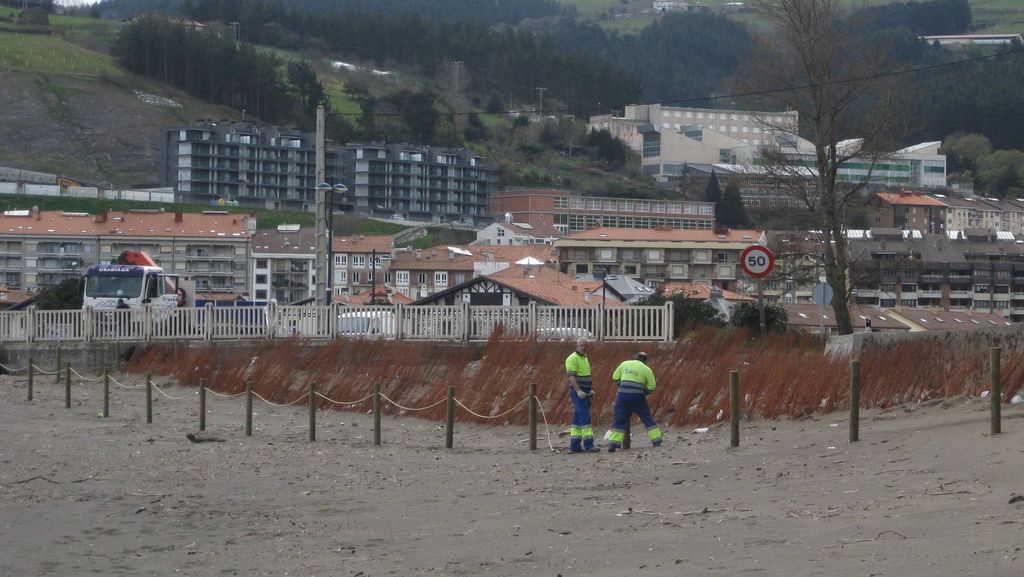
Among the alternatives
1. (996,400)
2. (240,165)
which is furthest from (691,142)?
(996,400)

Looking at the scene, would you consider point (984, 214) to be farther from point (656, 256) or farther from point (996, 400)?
point (996, 400)

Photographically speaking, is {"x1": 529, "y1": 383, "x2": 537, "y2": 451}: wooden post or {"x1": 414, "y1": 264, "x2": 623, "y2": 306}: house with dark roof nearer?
{"x1": 529, "y1": 383, "x2": 537, "y2": 451}: wooden post

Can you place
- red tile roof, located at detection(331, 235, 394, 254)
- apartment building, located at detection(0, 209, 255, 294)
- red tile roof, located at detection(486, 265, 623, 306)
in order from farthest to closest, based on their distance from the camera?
1. red tile roof, located at detection(331, 235, 394, 254)
2. apartment building, located at detection(0, 209, 255, 294)
3. red tile roof, located at detection(486, 265, 623, 306)

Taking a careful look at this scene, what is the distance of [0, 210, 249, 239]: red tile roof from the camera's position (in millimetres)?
98125

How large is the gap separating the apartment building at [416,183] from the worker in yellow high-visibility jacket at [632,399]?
120381mm

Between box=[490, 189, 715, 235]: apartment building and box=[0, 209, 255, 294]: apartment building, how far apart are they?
31762mm

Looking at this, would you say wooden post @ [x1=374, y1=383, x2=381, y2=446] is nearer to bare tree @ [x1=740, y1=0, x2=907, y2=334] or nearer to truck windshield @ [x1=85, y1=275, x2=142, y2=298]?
bare tree @ [x1=740, y1=0, x2=907, y2=334]

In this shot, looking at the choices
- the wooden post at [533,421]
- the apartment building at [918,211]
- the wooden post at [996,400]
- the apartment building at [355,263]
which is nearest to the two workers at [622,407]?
the wooden post at [533,421]

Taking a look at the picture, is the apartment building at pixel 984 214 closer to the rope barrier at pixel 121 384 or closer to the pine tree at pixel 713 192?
the pine tree at pixel 713 192

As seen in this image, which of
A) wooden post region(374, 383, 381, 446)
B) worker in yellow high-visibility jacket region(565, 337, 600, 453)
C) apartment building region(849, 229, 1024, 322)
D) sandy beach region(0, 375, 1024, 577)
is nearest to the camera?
sandy beach region(0, 375, 1024, 577)

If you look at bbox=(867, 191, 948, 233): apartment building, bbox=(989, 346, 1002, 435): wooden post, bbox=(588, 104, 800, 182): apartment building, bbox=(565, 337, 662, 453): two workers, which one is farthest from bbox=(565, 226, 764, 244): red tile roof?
bbox=(989, 346, 1002, 435): wooden post

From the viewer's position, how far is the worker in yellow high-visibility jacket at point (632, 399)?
1744 centimetres

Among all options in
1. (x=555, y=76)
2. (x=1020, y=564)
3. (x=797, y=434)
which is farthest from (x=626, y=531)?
(x=555, y=76)

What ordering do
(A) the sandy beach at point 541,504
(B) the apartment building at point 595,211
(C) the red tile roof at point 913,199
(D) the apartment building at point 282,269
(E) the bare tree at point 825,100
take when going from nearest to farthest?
(A) the sandy beach at point 541,504 → (E) the bare tree at point 825,100 → (C) the red tile roof at point 913,199 → (D) the apartment building at point 282,269 → (B) the apartment building at point 595,211
